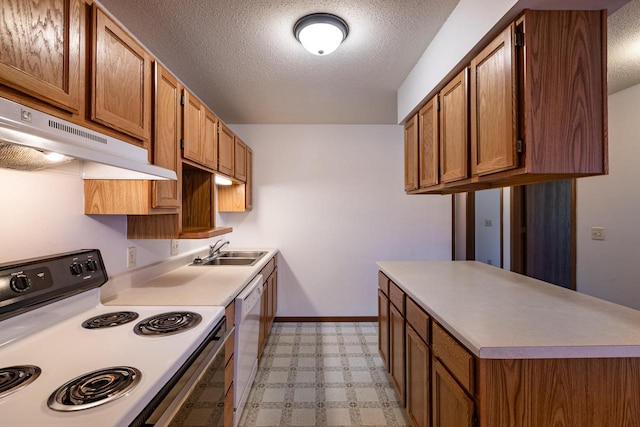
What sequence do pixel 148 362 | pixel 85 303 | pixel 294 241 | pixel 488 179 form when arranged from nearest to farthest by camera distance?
pixel 148 362 < pixel 85 303 < pixel 488 179 < pixel 294 241

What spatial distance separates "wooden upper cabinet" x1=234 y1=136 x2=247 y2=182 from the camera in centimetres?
289

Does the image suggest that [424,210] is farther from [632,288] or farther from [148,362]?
[148,362]

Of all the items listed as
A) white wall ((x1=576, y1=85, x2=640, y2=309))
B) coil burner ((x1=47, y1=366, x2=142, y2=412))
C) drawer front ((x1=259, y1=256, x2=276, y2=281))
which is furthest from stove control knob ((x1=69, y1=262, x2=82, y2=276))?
white wall ((x1=576, y1=85, x2=640, y2=309))

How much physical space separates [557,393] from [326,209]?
2777 mm

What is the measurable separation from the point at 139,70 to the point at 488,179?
1827 mm

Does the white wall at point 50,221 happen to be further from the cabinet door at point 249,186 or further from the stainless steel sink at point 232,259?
the cabinet door at point 249,186

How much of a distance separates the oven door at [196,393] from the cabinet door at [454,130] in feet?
5.17

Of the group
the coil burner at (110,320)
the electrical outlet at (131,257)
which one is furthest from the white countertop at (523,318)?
the electrical outlet at (131,257)

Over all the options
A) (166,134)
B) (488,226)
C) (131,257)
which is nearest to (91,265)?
(131,257)

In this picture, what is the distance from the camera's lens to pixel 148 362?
0.90 metres

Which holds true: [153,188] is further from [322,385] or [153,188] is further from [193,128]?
[322,385]

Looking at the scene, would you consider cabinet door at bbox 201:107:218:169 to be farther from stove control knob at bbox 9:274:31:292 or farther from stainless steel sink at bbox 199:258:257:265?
stove control knob at bbox 9:274:31:292

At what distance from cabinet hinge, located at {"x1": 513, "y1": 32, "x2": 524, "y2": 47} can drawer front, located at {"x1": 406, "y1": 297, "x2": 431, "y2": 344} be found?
1277 mm

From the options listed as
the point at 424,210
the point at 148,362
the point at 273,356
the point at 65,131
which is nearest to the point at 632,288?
the point at 424,210
